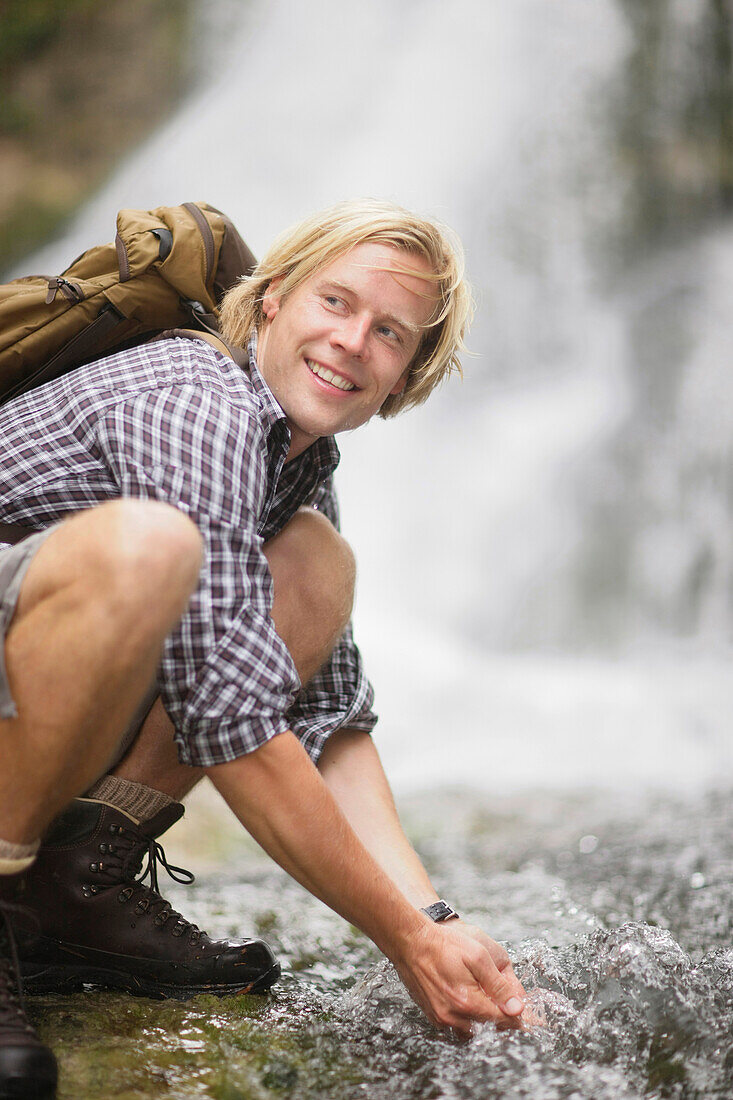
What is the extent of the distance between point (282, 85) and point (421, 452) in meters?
3.36

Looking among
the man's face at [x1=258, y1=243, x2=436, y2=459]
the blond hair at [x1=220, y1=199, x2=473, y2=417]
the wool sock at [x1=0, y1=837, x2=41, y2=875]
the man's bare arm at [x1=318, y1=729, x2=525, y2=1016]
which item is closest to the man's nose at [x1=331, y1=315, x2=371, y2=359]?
the man's face at [x1=258, y1=243, x2=436, y2=459]

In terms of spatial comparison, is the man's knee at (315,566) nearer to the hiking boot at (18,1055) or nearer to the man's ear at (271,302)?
the man's ear at (271,302)

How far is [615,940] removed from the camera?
1.55 m

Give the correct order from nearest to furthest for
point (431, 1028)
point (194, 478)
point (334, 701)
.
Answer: point (194, 478) < point (431, 1028) < point (334, 701)

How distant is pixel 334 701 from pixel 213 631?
2.06 ft

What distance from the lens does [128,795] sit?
152cm

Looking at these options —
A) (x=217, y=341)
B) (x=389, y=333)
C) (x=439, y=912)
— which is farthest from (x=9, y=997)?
(x=389, y=333)

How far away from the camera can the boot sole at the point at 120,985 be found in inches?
57.4

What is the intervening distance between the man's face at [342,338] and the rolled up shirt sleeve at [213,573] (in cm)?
34

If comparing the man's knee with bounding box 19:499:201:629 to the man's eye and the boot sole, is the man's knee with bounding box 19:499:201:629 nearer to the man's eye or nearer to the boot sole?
the boot sole

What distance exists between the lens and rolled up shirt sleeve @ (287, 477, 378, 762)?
69.2 inches

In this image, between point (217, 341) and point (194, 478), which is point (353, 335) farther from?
point (194, 478)

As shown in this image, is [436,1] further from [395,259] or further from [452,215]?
[395,259]

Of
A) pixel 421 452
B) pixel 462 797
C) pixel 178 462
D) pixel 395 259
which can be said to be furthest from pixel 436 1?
pixel 178 462
